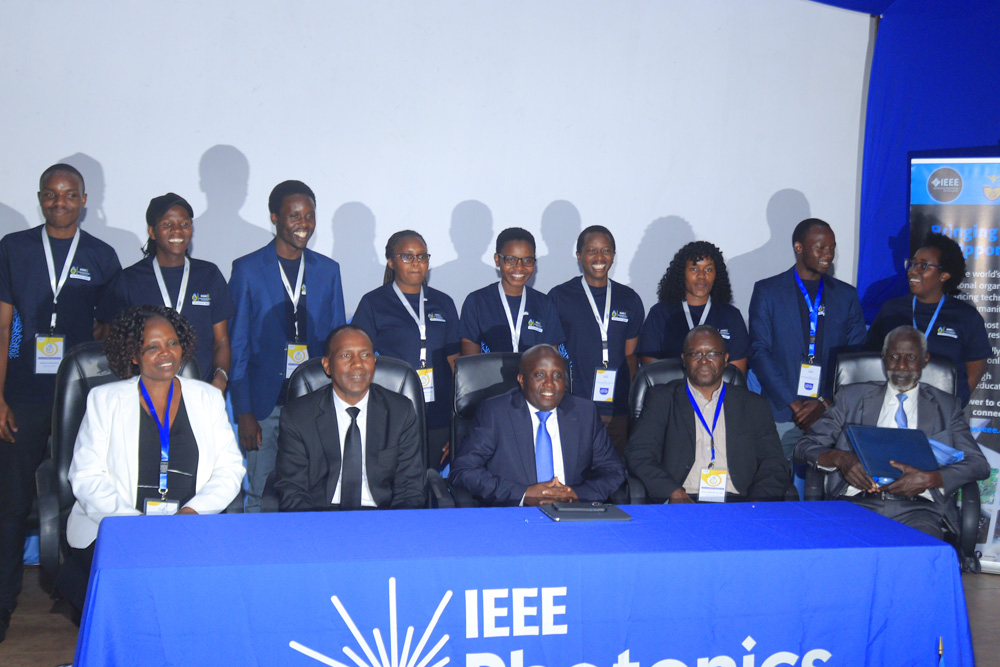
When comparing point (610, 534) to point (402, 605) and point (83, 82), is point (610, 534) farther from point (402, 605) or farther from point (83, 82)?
point (83, 82)

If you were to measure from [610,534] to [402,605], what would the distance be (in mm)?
645

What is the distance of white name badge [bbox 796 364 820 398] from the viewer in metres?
4.61

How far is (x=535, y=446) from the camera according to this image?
3.59 meters

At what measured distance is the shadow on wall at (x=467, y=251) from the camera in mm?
5457

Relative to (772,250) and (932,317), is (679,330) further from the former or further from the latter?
(772,250)

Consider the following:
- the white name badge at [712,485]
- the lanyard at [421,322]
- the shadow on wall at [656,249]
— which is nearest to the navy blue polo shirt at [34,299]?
the lanyard at [421,322]

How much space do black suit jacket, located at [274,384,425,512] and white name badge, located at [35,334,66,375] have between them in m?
1.31

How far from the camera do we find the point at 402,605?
2.27m

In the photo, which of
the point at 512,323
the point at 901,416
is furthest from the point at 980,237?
the point at 512,323

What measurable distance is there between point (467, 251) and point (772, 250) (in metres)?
2.11

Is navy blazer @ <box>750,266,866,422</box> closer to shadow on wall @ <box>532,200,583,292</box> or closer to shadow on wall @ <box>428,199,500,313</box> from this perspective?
shadow on wall @ <box>532,200,583,292</box>

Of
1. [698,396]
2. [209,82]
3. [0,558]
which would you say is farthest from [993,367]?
[0,558]

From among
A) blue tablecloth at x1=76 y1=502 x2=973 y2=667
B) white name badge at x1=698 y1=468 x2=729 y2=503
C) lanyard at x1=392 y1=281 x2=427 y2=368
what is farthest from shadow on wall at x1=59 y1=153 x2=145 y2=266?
white name badge at x1=698 y1=468 x2=729 y2=503

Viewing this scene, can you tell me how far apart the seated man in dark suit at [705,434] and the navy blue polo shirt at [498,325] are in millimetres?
861
